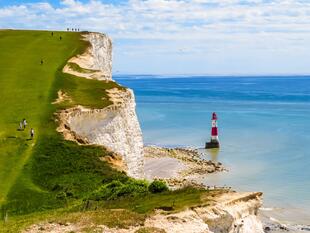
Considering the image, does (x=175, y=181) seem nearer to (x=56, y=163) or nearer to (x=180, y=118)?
(x=56, y=163)

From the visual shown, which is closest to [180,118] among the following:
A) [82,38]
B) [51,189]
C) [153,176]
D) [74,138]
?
[82,38]

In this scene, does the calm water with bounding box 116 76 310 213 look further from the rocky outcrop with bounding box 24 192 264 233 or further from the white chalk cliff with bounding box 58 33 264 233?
the rocky outcrop with bounding box 24 192 264 233

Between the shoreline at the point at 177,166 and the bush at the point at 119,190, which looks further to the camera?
the shoreline at the point at 177,166

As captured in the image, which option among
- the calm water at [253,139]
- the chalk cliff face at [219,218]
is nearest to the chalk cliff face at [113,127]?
the calm water at [253,139]

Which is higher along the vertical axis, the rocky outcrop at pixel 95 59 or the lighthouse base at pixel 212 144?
the rocky outcrop at pixel 95 59

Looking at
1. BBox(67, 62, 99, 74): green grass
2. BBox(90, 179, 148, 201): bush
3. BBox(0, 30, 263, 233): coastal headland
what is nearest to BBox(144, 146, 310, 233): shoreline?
BBox(0, 30, 263, 233): coastal headland

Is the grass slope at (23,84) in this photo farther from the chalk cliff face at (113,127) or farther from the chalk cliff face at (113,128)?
the chalk cliff face at (113,128)
